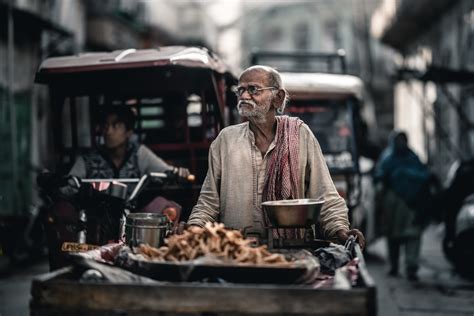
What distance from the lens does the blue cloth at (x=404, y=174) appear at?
11.2m

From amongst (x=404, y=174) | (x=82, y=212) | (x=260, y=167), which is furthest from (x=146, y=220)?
(x=404, y=174)

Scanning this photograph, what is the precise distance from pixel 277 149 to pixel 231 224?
0.52 metres

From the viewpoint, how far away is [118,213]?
5.62 metres

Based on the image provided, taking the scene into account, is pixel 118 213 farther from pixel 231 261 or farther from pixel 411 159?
pixel 411 159

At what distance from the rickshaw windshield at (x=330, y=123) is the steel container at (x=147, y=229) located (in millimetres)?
6729

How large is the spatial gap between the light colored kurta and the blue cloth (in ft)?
23.0

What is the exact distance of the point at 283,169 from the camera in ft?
14.2

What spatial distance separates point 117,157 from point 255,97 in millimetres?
2265

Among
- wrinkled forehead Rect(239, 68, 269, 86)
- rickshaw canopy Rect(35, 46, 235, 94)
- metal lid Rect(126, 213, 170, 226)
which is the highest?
rickshaw canopy Rect(35, 46, 235, 94)

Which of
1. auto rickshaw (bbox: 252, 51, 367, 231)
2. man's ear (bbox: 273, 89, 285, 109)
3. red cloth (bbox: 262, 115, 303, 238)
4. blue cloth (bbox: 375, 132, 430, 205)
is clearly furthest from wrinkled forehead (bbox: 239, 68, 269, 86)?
blue cloth (bbox: 375, 132, 430, 205)

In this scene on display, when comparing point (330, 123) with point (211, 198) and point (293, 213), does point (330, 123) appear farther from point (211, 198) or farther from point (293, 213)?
point (293, 213)

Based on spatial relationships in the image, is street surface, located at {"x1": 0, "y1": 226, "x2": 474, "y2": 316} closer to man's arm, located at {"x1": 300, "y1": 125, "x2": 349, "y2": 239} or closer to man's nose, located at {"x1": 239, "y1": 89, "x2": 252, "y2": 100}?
man's arm, located at {"x1": 300, "y1": 125, "x2": 349, "y2": 239}

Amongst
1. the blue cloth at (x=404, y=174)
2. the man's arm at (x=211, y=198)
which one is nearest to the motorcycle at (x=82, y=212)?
the man's arm at (x=211, y=198)

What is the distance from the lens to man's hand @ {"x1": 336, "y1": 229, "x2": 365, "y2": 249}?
398 cm
